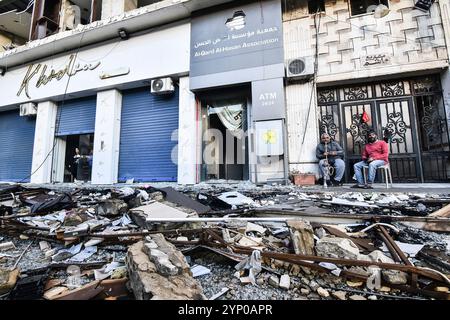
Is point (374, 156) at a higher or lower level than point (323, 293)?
higher

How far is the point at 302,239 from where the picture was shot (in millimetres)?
1798

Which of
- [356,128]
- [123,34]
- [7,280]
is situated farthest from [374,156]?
[123,34]

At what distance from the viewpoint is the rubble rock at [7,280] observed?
140 cm

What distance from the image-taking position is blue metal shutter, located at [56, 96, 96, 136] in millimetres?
9266

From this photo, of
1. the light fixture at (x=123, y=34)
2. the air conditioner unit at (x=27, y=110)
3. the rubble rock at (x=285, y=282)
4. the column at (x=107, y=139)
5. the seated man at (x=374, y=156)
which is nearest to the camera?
the rubble rock at (x=285, y=282)

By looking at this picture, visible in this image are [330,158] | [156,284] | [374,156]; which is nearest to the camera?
[156,284]

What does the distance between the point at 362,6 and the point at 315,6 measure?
1.39m

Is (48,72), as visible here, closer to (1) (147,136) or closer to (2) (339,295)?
(1) (147,136)

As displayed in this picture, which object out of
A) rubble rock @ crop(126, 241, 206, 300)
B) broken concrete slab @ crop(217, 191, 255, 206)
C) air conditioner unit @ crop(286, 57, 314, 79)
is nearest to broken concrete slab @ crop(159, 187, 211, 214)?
broken concrete slab @ crop(217, 191, 255, 206)

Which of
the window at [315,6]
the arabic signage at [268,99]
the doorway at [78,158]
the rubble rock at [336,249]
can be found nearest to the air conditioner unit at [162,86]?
the arabic signage at [268,99]

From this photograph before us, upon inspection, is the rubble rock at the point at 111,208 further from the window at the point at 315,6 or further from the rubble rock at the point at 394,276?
the window at the point at 315,6

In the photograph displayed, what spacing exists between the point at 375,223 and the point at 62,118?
11980 mm

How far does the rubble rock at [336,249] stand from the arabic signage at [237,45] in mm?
5997
